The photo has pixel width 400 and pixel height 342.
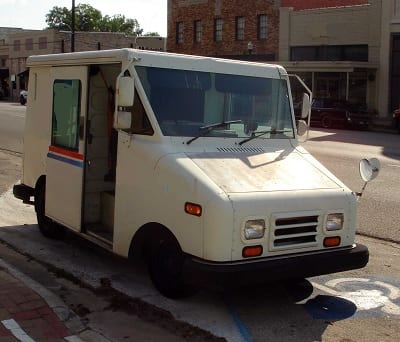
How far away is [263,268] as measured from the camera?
4949 millimetres

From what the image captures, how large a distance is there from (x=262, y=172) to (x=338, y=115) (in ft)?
81.3

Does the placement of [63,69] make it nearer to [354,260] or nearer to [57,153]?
[57,153]

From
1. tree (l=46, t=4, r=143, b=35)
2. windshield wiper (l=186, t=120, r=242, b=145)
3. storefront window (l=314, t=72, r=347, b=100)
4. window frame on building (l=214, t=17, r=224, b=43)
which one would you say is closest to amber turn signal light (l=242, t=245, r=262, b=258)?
windshield wiper (l=186, t=120, r=242, b=145)

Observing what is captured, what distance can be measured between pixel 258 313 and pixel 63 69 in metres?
3.64

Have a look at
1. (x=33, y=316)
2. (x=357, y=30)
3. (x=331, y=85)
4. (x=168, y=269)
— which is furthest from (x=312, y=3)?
(x=33, y=316)

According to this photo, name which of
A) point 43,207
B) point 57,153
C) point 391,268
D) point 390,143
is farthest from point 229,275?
point 390,143

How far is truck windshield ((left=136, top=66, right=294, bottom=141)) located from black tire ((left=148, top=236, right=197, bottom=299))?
→ 3.42ft

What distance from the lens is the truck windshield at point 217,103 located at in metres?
5.78

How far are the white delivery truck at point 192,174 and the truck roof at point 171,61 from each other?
0.01 metres

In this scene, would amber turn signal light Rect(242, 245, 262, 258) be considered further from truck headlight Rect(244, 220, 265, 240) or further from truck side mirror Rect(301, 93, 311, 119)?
truck side mirror Rect(301, 93, 311, 119)

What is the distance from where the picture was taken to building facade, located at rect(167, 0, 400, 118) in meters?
33.2

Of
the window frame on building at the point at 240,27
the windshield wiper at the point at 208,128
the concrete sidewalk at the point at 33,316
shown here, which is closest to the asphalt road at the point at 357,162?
the windshield wiper at the point at 208,128

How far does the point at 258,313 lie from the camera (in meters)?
5.36

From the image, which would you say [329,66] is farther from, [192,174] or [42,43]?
[42,43]
